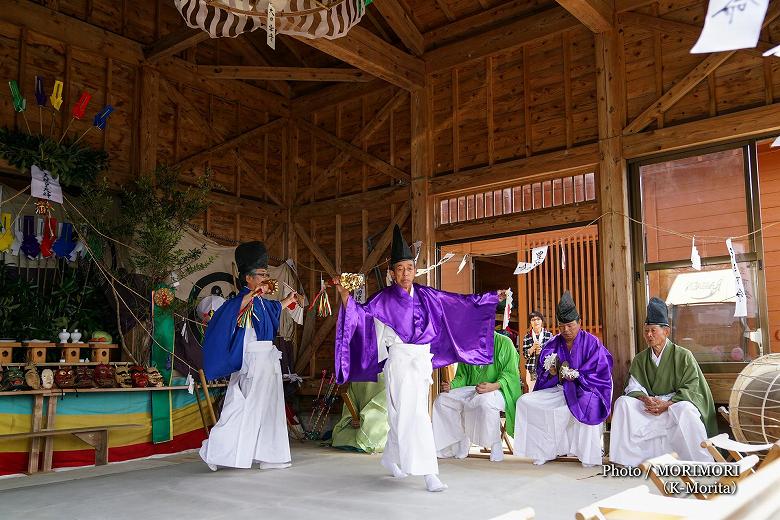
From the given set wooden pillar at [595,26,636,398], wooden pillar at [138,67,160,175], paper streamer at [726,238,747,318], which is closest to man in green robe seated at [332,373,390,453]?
wooden pillar at [595,26,636,398]

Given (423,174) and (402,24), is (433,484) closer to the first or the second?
(423,174)

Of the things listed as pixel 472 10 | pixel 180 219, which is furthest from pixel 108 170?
pixel 472 10

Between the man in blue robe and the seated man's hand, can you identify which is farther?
the seated man's hand

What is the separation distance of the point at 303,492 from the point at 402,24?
548cm

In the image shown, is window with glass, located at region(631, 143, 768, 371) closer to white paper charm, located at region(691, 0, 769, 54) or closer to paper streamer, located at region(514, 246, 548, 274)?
paper streamer, located at region(514, 246, 548, 274)

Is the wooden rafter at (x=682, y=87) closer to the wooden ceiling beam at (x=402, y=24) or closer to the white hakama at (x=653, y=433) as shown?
the white hakama at (x=653, y=433)

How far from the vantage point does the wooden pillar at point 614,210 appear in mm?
6141

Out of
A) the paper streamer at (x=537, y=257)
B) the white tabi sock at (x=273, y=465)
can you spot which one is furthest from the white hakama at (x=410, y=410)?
the paper streamer at (x=537, y=257)

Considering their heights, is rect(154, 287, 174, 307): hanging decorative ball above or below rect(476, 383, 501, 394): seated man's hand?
above

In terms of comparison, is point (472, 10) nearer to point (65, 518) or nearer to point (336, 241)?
point (336, 241)

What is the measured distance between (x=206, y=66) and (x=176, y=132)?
0.90 metres

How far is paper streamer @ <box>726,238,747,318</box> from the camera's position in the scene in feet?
18.2

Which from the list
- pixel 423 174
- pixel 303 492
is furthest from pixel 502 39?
pixel 303 492

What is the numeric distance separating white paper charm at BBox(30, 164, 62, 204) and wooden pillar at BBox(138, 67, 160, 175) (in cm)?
131
